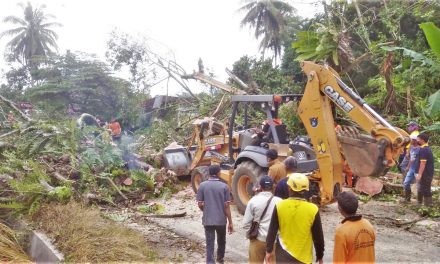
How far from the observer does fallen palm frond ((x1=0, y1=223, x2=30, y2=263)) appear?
6043mm

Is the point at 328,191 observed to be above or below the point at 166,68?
below

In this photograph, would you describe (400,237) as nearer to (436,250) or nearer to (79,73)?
(436,250)

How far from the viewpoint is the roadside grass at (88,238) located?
5.36 meters

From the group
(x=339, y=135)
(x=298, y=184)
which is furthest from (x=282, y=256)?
(x=339, y=135)

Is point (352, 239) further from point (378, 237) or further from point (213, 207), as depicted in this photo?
point (378, 237)

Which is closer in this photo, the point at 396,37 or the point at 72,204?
the point at 72,204

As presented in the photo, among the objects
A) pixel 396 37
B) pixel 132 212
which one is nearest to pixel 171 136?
pixel 132 212

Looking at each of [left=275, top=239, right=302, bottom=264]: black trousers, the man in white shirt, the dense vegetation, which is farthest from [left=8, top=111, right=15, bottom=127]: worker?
[left=275, top=239, right=302, bottom=264]: black trousers

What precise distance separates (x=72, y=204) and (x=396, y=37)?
10.3 m

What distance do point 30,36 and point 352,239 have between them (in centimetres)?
4132

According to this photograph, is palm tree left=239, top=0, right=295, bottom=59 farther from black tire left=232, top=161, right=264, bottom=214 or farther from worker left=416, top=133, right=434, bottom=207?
black tire left=232, top=161, right=264, bottom=214

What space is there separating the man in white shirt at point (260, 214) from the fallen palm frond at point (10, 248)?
3581 millimetres

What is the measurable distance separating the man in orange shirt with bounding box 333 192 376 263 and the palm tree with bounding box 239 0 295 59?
101 ft

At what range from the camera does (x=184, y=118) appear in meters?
14.7
